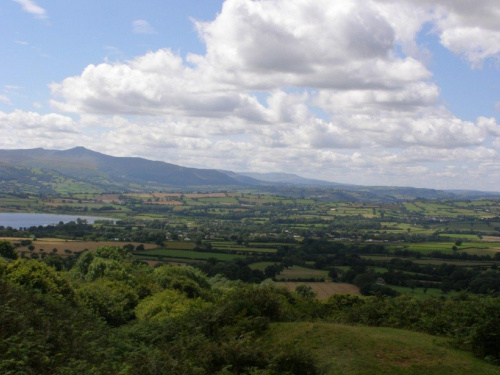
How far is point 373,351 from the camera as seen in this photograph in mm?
14961

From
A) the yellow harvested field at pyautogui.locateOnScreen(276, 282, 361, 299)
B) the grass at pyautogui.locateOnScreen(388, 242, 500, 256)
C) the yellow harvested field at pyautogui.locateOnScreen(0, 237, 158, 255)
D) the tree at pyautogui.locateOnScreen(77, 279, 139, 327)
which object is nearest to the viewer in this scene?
the tree at pyautogui.locateOnScreen(77, 279, 139, 327)

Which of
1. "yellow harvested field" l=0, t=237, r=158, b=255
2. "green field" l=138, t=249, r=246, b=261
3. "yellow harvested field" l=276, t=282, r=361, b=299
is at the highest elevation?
"yellow harvested field" l=276, t=282, r=361, b=299

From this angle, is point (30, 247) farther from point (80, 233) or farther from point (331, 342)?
point (331, 342)

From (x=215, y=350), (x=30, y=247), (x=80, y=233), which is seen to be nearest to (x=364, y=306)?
(x=215, y=350)

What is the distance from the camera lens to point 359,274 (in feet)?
194

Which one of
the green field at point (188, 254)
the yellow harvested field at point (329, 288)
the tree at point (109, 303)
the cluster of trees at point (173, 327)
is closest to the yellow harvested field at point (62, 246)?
the green field at point (188, 254)

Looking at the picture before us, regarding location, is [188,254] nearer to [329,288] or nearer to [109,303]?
[329,288]

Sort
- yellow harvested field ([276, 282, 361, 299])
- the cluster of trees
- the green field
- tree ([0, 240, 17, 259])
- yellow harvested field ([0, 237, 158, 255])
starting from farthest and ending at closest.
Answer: the green field
yellow harvested field ([0, 237, 158, 255])
yellow harvested field ([276, 282, 361, 299])
tree ([0, 240, 17, 259])
the cluster of trees

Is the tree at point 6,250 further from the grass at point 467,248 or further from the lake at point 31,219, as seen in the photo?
the lake at point 31,219

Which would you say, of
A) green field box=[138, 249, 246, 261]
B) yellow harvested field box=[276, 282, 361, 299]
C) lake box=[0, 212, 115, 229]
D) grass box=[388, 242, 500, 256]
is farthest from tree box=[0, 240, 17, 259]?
lake box=[0, 212, 115, 229]

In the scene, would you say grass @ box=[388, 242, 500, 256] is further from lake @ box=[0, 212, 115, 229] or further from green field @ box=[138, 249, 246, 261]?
lake @ box=[0, 212, 115, 229]

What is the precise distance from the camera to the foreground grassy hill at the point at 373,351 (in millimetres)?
13573

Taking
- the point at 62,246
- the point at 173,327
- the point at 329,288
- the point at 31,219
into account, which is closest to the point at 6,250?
the point at 62,246

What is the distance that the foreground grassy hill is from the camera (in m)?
13.6
